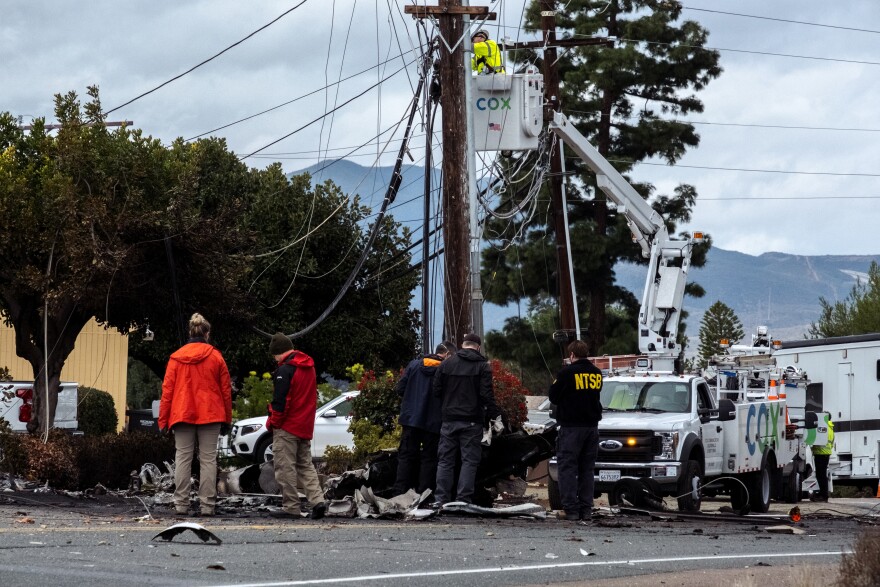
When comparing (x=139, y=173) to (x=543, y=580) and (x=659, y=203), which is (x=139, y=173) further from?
(x=659, y=203)

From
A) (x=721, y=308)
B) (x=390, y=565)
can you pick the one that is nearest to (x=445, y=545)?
(x=390, y=565)

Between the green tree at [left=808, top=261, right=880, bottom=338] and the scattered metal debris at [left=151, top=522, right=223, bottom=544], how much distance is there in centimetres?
5192

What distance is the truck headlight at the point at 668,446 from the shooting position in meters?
18.0

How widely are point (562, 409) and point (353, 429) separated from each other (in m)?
5.18

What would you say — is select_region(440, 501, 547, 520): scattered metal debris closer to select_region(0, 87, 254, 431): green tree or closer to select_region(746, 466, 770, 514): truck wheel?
select_region(0, 87, 254, 431): green tree

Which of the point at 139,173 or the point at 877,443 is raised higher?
the point at 139,173

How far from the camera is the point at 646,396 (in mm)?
19484

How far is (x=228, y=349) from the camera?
113 ft

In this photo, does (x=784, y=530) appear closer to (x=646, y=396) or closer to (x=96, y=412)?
(x=646, y=396)

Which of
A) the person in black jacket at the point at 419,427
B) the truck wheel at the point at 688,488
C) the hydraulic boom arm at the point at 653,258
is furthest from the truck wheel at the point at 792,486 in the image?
the person in black jacket at the point at 419,427

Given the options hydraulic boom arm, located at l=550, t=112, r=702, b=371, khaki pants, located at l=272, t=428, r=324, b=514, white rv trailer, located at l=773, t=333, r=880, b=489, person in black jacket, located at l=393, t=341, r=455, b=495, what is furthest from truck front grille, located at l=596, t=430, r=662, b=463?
white rv trailer, located at l=773, t=333, r=880, b=489

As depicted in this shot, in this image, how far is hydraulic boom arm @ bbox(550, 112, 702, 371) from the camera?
2428 centimetres

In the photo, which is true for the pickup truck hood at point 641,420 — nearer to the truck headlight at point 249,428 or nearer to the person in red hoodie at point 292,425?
the person in red hoodie at point 292,425

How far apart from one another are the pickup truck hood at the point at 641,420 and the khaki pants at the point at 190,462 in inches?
265
